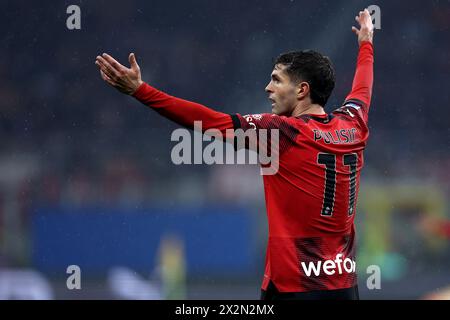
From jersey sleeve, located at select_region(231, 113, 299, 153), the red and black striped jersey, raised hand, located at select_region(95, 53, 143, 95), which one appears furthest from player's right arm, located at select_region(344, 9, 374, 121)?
raised hand, located at select_region(95, 53, 143, 95)

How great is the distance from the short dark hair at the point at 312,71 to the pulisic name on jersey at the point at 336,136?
17 centimetres

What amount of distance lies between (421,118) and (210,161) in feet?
7.94

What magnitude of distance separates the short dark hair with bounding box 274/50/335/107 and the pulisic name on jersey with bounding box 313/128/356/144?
173mm

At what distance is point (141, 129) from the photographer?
26.9 feet

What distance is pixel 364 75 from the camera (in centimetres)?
360

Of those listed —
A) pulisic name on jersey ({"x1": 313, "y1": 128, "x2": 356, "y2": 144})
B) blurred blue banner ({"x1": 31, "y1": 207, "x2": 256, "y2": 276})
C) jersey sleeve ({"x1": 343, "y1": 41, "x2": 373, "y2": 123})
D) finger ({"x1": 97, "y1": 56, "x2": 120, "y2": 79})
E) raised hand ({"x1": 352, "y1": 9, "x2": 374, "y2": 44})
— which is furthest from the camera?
blurred blue banner ({"x1": 31, "y1": 207, "x2": 256, "y2": 276})

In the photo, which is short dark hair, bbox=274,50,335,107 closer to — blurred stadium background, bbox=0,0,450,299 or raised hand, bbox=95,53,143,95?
raised hand, bbox=95,53,143,95

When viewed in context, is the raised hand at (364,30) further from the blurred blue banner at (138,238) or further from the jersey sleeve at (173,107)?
the blurred blue banner at (138,238)

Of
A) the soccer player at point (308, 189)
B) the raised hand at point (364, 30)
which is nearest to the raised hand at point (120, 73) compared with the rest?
the soccer player at point (308, 189)

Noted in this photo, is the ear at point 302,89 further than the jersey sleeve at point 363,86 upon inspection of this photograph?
No

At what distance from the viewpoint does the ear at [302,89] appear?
129 inches

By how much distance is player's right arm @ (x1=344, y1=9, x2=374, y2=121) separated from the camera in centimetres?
348

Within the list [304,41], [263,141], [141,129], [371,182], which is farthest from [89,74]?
[263,141]

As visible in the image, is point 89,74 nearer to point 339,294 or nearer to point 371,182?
point 371,182
